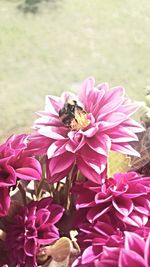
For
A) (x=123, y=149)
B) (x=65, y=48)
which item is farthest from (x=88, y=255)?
(x=65, y=48)

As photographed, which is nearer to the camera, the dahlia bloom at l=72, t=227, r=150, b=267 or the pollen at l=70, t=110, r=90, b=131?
the dahlia bloom at l=72, t=227, r=150, b=267

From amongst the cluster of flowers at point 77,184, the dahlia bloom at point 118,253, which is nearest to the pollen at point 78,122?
the cluster of flowers at point 77,184

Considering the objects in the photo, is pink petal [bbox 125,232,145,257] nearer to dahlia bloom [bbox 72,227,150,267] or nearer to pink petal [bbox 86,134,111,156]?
dahlia bloom [bbox 72,227,150,267]

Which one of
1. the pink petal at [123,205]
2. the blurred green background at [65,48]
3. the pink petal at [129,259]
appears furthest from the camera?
the blurred green background at [65,48]

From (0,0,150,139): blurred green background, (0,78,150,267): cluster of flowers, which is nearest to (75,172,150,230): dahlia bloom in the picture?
(0,78,150,267): cluster of flowers

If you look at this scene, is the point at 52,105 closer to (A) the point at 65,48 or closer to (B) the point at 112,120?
(B) the point at 112,120

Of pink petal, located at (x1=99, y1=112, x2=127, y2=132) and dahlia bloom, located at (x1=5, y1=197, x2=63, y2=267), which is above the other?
pink petal, located at (x1=99, y1=112, x2=127, y2=132)

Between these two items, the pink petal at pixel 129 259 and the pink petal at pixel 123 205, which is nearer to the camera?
the pink petal at pixel 129 259

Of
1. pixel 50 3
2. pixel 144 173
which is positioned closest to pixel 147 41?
pixel 50 3

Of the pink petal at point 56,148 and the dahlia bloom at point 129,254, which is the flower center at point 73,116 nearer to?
the pink petal at point 56,148
